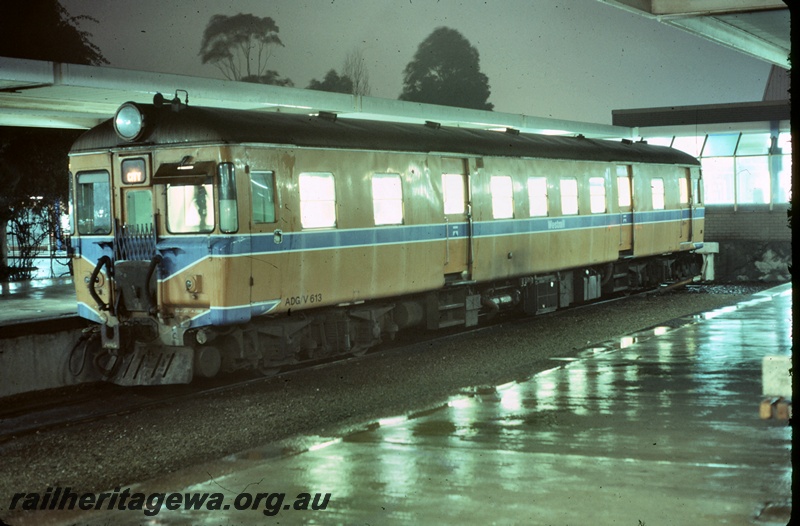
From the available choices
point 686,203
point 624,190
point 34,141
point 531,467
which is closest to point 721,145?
point 686,203

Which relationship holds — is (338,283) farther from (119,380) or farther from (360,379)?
(119,380)

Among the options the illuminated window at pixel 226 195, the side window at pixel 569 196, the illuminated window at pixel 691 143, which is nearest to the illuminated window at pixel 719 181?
the illuminated window at pixel 691 143

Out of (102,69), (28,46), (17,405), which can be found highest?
(28,46)

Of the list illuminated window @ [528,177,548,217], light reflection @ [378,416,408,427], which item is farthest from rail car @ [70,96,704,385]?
light reflection @ [378,416,408,427]

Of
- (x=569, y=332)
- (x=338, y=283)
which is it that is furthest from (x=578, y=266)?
(x=338, y=283)

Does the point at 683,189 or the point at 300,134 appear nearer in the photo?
the point at 300,134

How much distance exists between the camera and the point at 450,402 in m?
10.1

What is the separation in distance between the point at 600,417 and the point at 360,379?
424cm

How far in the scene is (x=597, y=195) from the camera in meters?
20.8

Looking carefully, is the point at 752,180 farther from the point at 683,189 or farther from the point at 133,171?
the point at 133,171

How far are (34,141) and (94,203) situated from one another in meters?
13.6

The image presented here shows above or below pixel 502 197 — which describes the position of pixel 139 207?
below

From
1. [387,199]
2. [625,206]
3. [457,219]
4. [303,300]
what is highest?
A: [387,199]

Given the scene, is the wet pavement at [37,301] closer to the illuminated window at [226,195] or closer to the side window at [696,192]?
the illuminated window at [226,195]
